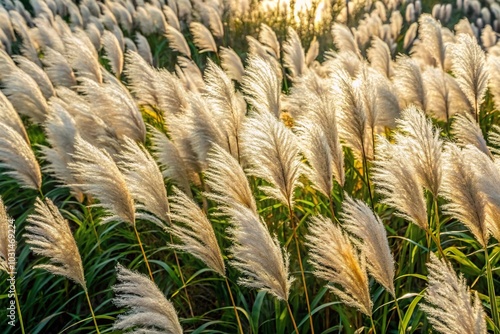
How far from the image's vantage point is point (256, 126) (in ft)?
8.80

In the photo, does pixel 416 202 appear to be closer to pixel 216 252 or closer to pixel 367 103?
pixel 216 252

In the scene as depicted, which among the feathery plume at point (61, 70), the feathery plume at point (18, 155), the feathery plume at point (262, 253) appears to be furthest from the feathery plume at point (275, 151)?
the feathery plume at point (61, 70)

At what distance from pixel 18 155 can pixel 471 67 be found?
8.10 ft

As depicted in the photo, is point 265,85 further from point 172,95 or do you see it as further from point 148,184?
point 148,184

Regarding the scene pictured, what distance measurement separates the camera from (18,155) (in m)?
3.41

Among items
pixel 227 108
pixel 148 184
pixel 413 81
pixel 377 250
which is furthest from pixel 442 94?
pixel 377 250

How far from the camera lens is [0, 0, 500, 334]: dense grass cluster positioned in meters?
2.24

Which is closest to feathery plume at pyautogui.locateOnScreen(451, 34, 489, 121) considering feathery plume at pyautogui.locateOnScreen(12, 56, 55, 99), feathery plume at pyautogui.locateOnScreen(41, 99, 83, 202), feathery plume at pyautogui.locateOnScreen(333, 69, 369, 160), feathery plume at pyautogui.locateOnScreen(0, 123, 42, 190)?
feathery plume at pyautogui.locateOnScreen(333, 69, 369, 160)

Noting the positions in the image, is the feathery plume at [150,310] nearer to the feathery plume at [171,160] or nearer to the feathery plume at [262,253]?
the feathery plume at [262,253]

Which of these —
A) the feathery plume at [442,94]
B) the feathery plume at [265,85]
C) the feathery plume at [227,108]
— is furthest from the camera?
the feathery plume at [442,94]

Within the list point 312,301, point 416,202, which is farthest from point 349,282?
point 312,301

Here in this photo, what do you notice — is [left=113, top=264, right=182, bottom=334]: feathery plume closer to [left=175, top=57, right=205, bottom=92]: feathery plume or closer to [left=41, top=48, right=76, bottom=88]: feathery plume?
[left=175, top=57, right=205, bottom=92]: feathery plume

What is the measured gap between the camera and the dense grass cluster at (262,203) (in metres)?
2.24

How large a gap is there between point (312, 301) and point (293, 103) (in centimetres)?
149
